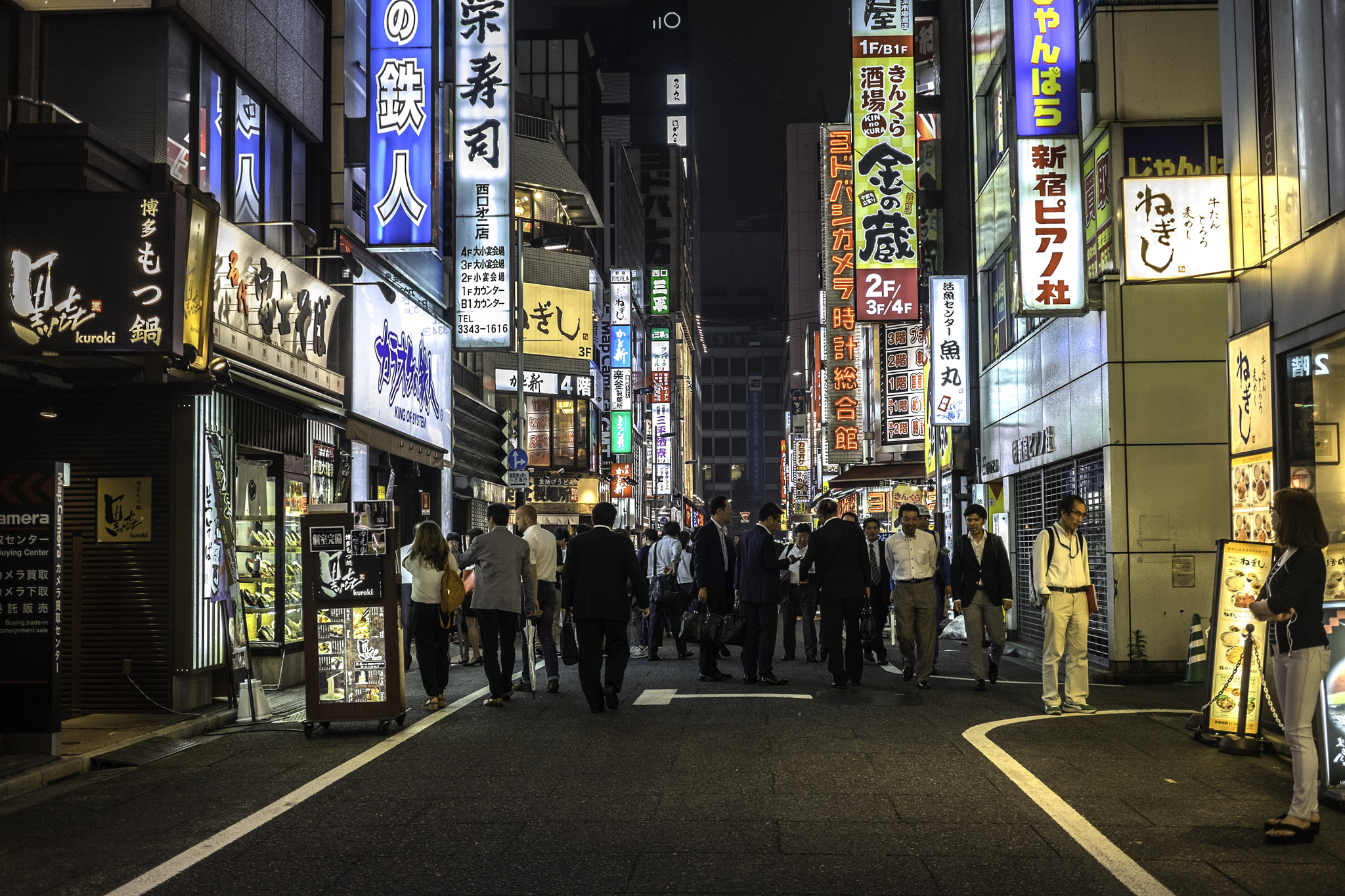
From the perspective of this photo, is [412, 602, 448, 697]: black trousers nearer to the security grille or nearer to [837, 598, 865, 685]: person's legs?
[837, 598, 865, 685]: person's legs

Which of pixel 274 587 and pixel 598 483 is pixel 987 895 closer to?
pixel 274 587

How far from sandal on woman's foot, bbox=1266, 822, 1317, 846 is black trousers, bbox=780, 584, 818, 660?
10.7 m

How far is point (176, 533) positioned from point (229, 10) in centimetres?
623

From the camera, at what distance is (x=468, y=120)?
23.4 meters

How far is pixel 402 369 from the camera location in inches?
831

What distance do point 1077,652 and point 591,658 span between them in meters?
4.47

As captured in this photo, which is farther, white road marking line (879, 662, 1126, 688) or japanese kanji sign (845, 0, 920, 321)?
japanese kanji sign (845, 0, 920, 321)

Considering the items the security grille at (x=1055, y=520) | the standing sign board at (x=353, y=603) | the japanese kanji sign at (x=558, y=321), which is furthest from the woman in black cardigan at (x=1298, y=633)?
the japanese kanji sign at (x=558, y=321)

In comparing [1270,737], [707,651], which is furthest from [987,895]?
[707,651]

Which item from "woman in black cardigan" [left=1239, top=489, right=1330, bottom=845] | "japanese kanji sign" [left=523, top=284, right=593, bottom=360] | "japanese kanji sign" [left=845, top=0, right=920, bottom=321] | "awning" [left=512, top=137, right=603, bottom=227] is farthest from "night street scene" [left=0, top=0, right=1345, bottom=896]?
"awning" [left=512, top=137, right=603, bottom=227]

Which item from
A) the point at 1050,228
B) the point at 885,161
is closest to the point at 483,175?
the point at 885,161

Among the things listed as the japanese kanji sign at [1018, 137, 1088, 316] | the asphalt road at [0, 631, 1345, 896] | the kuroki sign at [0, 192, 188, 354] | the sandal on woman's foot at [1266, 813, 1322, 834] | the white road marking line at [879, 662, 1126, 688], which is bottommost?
the white road marking line at [879, 662, 1126, 688]

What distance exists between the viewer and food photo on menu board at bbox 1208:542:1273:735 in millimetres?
9492

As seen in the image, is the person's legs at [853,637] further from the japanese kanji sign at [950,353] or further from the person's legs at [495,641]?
the japanese kanji sign at [950,353]
